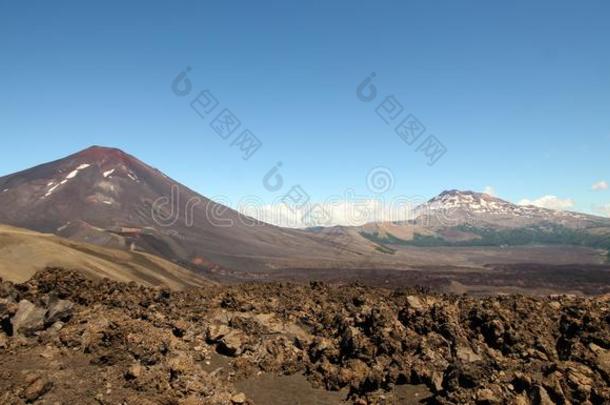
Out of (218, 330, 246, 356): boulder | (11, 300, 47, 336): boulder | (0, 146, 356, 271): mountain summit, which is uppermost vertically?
(0, 146, 356, 271): mountain summit

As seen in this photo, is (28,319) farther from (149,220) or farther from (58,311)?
(149,220)

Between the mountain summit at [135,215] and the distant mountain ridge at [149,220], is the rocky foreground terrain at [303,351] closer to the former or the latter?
the distant mountain ridge at [149,220]

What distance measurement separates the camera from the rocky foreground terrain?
10305 mm

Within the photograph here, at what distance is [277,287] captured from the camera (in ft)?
66.7

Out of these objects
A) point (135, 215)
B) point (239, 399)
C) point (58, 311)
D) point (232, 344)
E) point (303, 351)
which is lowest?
point (239, 399)

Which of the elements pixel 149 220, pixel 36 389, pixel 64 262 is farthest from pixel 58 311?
pixel 149 220

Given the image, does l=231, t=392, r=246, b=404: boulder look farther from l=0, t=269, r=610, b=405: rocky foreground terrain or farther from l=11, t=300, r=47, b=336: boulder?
l=11, t=300, r=47, b=336: boulder

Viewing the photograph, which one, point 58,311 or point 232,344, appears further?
point 58,311

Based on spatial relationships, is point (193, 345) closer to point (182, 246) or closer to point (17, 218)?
point (182, 246)

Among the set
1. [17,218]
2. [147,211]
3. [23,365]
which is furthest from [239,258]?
[23,365]

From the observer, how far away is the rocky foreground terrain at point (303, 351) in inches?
406

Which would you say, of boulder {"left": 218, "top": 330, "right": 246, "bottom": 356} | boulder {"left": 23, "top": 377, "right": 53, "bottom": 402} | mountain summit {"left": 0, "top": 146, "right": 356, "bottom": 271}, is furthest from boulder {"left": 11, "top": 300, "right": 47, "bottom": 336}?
mountain summit {"left": 0, "top": 146, "right": 356, "bottom": 271}

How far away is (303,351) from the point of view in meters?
13.4

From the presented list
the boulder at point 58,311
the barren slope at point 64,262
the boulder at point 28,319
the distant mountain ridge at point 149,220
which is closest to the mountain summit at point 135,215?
the distant mountain ridge at point 149,220
